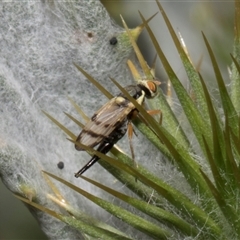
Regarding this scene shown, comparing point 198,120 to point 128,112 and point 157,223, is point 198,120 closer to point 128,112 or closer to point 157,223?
point 128,112

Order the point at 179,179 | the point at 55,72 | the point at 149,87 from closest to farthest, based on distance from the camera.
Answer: the point at 179,179, the point at 149,87, the point at 55,72

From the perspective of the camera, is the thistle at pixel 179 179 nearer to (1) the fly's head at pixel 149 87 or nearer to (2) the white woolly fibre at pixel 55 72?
(1) the fly's head at pixel 149 87

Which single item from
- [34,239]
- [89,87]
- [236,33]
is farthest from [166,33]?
[236,33]

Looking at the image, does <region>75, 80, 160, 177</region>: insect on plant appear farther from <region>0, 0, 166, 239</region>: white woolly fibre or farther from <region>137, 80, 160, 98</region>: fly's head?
<region>0, 0, 166, 239</region>: white woolly fibre

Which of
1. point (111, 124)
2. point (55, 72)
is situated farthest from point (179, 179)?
point (55, 72)

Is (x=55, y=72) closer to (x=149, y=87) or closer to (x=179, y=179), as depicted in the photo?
(x=149, y=87)

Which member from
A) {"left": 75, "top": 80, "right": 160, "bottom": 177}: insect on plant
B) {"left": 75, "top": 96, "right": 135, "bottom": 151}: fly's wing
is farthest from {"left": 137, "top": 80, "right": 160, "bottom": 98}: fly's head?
{"left": 75, "top": 96, "right": 135, "bottom": 151}: fly's wing
